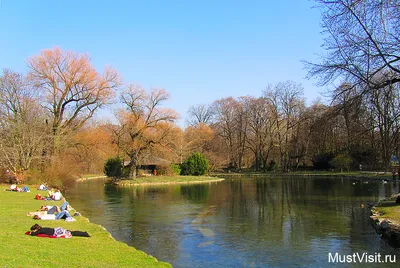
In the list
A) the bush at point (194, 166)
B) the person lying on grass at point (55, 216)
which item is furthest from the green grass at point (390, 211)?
the bush at point (194, 166)

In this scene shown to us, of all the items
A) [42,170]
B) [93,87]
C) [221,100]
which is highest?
[221,100]

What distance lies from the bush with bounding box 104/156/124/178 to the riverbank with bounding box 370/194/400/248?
3866 centimetres

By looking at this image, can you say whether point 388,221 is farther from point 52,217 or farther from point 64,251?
point 52,217

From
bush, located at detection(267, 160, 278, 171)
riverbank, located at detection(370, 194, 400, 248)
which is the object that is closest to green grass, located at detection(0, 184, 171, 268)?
riverbank, located at detection(370, 194, 400, 248)

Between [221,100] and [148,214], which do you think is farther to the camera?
[221,100]

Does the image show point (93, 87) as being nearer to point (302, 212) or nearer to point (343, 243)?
point (302, 212)

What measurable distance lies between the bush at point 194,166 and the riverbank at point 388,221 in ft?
123

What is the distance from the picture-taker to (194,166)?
54000 millimetres

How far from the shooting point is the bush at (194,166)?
53875 mm

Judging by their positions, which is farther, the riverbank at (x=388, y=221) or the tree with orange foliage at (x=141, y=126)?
the tree with orange foliage at (x=141, y=126)

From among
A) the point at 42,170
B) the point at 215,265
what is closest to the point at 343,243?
the point at 215,265

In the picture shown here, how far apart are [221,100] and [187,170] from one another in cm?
2115

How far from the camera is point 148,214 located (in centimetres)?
1942

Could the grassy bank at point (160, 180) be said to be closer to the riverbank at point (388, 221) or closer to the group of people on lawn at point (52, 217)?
the group of people on lawn at point (52, 217)
